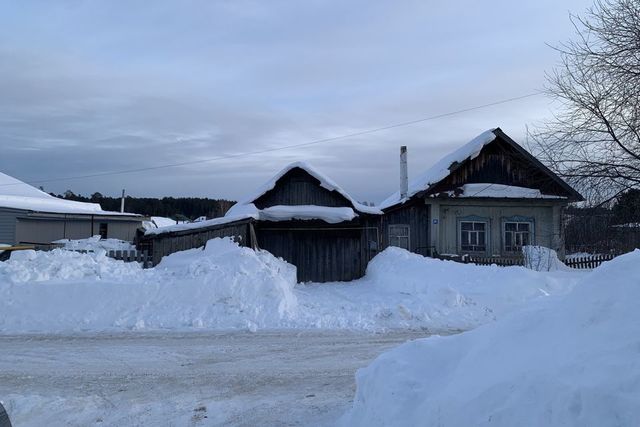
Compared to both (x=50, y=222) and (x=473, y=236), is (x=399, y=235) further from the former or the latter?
(x=50, y=222)

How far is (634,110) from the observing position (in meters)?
11.0

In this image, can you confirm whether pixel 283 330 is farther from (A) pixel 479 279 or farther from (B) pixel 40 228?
(B) pixel 40 228

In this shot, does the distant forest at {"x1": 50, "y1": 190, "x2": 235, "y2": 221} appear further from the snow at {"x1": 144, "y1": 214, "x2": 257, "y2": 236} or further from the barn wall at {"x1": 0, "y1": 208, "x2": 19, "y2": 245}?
the snow at {"x1": 144, "y1": 214, "x2": 257, "y2": 236}

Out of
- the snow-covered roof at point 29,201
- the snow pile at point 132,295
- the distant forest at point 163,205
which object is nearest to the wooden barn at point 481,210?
the snow pile at point 132,295

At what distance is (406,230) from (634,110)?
1471 cm

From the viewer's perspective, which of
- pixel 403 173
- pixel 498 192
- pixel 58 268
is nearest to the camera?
pixel 58 268

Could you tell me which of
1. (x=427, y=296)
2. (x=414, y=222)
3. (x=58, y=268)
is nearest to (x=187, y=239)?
(x=58, y=268)

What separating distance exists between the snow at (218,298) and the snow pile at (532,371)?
19.2 feet

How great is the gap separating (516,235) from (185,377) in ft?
69.0

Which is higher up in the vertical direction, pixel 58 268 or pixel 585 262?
pixel 58 268

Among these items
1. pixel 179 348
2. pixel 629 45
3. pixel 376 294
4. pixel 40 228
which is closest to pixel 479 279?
pixel 376 294

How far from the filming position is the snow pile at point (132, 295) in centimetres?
1093

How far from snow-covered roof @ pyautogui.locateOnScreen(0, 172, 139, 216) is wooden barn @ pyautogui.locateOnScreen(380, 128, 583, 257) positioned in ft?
73.8

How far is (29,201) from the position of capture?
123ft
